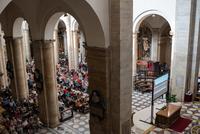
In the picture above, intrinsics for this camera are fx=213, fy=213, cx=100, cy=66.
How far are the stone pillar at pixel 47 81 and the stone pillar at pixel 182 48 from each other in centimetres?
793

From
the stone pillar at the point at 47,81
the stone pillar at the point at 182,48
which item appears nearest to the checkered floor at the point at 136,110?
the stone pillar at the point at 47,81

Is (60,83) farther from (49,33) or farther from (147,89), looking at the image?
(49,33)

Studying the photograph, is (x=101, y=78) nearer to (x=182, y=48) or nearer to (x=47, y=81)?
(x=47, y=81)

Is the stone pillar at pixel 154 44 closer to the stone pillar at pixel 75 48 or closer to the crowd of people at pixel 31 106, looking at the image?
the stone pillar at pixel 75 48

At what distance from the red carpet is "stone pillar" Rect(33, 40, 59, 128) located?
603 cm

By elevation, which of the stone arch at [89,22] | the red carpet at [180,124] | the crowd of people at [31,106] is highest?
the stone arch at [89,22]

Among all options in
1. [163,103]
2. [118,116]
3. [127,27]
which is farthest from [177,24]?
[118,116]

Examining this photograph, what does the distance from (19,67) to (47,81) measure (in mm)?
3387

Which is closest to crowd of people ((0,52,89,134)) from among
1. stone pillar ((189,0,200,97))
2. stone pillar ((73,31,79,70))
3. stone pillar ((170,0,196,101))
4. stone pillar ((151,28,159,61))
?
stone pillar ((73,31,79,70))

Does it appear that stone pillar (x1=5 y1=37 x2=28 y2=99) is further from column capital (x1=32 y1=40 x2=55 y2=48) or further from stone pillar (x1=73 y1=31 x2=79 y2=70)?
stone pillar (x1=73 y1=31 x2=79 y2=70)

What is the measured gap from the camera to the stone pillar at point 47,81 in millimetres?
9844

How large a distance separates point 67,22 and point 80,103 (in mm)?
9937

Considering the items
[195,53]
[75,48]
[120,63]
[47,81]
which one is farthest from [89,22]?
[75,48]

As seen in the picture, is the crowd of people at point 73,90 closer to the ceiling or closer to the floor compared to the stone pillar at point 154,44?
closer to the floor
